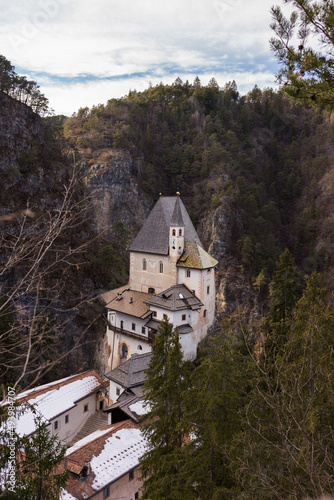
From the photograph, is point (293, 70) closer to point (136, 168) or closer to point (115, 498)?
point (115, 498)

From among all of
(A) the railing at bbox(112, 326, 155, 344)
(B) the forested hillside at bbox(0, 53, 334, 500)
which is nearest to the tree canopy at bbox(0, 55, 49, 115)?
(B) the forested hillside at bbox(0, 53, 334, 500)

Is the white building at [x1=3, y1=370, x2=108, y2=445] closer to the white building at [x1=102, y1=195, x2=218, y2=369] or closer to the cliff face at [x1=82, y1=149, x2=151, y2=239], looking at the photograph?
the white building at [x1=102, y1=195, x2=218, y2=369]

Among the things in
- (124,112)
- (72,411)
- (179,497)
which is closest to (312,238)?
(124,112)

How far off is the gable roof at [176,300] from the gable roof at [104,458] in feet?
36.6

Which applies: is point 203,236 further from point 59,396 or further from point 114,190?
point 59,396

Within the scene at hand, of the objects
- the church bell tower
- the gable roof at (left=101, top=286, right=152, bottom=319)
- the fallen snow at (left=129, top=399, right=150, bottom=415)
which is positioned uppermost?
the church bell tower

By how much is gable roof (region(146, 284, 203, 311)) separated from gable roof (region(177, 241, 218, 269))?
2.30 meters

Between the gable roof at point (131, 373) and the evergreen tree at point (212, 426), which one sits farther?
the gable roof at point (131, 373)

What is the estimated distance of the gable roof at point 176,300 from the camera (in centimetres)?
2933

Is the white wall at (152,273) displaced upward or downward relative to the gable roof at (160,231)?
downward

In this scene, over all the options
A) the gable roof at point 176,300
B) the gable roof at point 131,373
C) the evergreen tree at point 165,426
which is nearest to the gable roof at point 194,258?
the gable roof at point 176,300

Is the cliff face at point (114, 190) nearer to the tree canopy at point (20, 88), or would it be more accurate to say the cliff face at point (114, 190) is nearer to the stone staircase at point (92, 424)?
the tree canopy at point (20, 88)

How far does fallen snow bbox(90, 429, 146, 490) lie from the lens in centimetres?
1630

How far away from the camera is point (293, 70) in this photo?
7.69 meters
